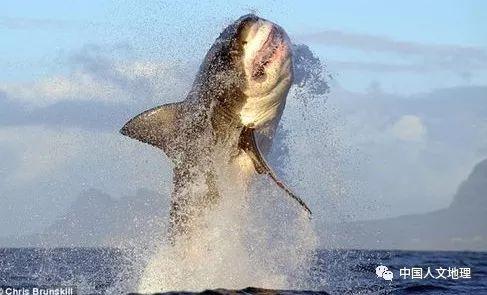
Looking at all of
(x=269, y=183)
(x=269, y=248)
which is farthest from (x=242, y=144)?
(x=269, y=248)

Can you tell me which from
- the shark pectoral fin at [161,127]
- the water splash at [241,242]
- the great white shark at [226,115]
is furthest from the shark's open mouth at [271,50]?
the shark pectoral fin at [161,127]

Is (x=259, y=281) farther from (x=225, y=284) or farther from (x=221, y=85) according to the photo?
(x=221, y=85)

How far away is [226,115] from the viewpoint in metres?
14.4

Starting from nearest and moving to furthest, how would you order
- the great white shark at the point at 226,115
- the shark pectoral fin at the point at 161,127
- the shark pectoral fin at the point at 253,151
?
1. the great white shark at the point at 226,115
2. the shark pectoral fin at the point at 253,151
3. the shark pectoral fin at the point at 161,127

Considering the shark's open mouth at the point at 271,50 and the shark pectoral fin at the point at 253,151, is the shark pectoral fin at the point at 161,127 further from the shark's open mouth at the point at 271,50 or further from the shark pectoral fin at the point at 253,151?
the shark's open mouth at the point at 271,50

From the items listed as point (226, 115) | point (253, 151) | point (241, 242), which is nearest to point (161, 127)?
point (226, 115)

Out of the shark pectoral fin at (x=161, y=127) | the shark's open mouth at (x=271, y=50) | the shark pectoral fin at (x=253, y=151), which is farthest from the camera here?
the shark pectoral fin at (x=161, y=127)

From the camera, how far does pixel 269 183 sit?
53.7 feet

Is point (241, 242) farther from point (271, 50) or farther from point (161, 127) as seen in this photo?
point (271, 50)

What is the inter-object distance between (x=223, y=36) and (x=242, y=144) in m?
1.92

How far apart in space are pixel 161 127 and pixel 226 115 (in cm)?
140

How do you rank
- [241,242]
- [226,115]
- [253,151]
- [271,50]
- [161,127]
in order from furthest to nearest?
[241,242], [161,127], [226,115], [253,151], [271,50]

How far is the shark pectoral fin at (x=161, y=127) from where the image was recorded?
14922mm

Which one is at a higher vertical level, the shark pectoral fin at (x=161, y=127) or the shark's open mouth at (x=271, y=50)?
the shark's open mouth at (x=271, y=50)
